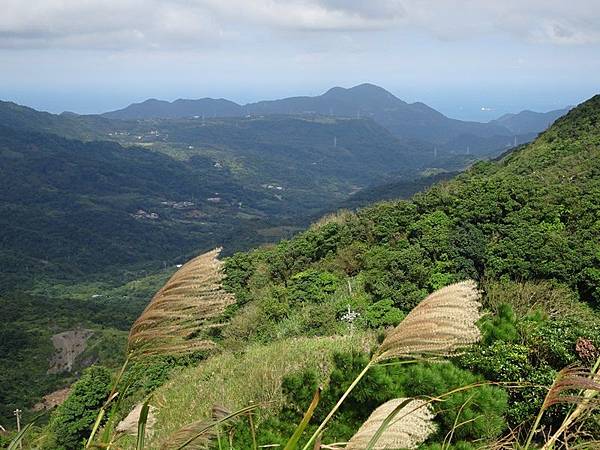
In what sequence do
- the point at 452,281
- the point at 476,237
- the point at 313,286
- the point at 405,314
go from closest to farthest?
the point at 405,314, the point at 452,281, the point at 476,237, the point at 313,286

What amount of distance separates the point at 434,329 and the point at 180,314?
702 mm

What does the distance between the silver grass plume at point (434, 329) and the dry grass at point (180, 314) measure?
500 millimetres

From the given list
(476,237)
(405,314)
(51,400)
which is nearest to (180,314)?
(405,314)

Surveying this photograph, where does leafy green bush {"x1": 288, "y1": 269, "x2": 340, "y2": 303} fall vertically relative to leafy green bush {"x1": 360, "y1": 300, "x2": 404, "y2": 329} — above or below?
below

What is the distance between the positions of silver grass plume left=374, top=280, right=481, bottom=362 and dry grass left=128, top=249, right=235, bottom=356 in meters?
0.50

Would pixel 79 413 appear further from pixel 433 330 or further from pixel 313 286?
pixel 433 330

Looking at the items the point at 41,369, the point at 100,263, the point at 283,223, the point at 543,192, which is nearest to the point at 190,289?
the point at 543,192

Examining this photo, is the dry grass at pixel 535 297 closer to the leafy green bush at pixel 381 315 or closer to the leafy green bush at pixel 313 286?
the leafy green bush at pixel 381 315

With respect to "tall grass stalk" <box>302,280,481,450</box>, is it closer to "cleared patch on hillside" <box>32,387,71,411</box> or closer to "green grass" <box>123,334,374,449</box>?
"green grass" <box>123,334,374,449</box>

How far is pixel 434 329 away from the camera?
144cm

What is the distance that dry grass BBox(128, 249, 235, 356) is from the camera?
1554 mm

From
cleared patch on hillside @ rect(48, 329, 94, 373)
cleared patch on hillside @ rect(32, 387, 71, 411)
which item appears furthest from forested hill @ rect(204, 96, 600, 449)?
cleared patch on hillside @ rect(48, 329, 94, 373)

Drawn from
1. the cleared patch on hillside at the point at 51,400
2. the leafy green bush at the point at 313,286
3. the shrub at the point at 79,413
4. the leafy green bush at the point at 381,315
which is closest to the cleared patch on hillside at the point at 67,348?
the cleared patch on hillside at the point at 51,400

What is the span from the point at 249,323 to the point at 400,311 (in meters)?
4.07
